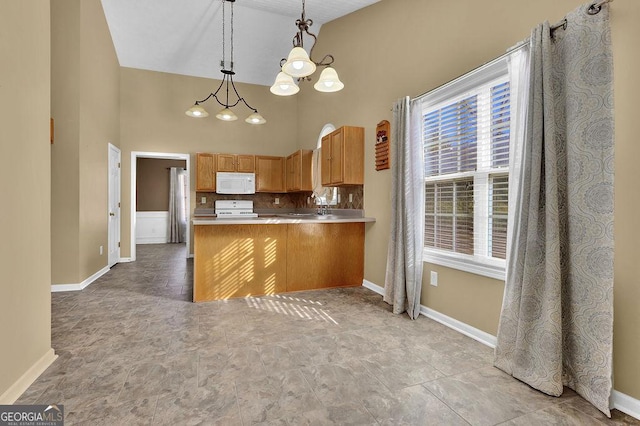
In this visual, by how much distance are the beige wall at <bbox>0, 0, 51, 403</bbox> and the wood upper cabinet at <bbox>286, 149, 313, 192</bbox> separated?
3704 mm

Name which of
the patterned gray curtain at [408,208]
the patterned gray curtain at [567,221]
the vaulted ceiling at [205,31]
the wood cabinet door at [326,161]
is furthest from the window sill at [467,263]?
the vaulted ceiling at [205,31]

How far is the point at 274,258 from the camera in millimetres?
3713

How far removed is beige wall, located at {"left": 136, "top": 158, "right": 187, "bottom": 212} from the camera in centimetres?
842

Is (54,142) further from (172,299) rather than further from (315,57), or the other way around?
(315,57)

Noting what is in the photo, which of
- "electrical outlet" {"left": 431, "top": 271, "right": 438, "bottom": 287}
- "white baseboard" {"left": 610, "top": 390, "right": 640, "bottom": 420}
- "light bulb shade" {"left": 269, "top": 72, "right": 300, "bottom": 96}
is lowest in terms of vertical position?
"white baseboard" {"left": 610, "top": 390, "right": 640, "bottom": 420}

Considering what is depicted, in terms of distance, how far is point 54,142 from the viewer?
12.3 feet

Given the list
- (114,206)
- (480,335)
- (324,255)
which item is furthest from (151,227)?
(480,335)

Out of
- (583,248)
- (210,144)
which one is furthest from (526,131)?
(210,144)

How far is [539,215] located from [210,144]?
18.9 feet

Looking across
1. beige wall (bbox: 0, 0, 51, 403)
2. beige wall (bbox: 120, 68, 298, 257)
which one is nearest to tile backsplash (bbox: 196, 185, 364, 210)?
beige wall (bbox: 120, 68, 298, 257)

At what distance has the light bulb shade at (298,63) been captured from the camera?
2.15 metres

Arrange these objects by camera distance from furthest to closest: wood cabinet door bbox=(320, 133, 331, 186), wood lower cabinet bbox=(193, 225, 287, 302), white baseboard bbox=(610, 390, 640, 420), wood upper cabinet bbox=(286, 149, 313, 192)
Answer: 1. wood upper cabinet bbox=(286, 149, 313, 192)
2. wood cabinet door bbox=(320, 133, 331, 186)
3. wood lower cabinet bbox=(193, 225, 287, 302)
4. white baseboard bbox=(610, 390, 640, 420)

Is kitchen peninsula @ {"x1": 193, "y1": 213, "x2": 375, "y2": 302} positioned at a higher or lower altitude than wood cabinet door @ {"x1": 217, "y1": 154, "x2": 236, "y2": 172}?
lower

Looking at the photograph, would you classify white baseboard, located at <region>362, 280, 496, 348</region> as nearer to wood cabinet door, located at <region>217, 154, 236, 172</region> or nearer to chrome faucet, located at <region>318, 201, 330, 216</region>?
chrome faucet, located at <region>318, 201, 330, 216</region>
